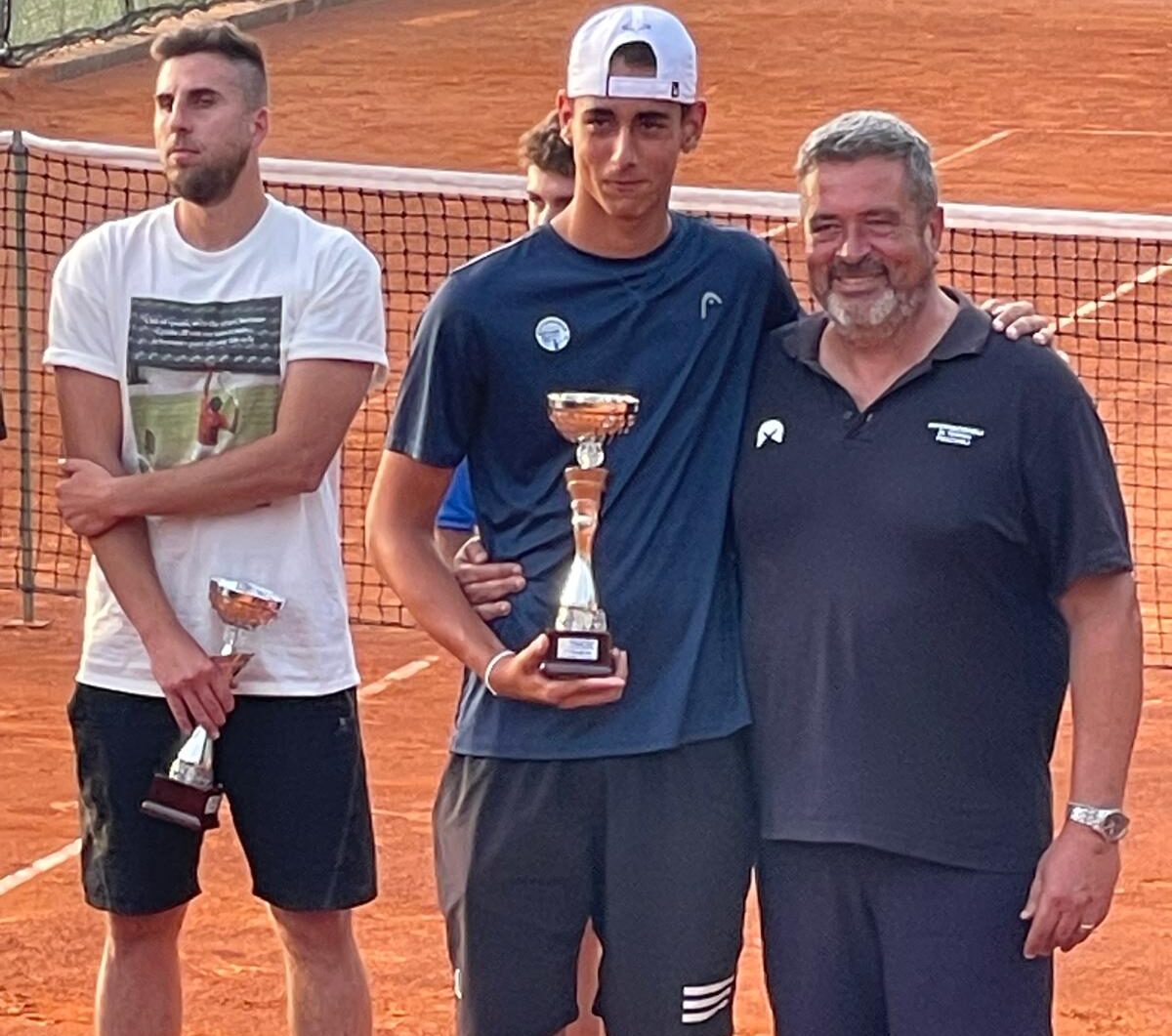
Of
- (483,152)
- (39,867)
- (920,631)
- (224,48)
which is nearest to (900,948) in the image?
(920,631)

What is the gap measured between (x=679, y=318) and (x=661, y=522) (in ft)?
1.14

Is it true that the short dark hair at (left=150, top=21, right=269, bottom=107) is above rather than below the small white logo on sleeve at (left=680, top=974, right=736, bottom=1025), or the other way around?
above

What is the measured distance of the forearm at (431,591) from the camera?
455 centimetres

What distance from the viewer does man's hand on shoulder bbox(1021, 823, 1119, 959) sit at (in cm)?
426

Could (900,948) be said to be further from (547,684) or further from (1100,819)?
(547,684)

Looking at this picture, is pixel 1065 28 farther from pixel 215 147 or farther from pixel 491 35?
pixel 215 147

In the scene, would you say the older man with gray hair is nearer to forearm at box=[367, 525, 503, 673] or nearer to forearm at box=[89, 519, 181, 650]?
forearm at box=[367, 525, 503, 673]

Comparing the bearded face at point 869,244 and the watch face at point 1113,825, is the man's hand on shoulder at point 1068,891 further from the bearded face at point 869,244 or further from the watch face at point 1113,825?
the bearded face at point 869,244

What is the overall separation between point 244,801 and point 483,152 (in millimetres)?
17887

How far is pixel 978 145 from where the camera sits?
23219mm

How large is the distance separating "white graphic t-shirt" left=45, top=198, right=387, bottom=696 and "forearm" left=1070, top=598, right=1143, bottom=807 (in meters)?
1.66

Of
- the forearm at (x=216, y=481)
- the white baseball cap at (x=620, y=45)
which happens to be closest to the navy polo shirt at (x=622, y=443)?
the white baseball cap at (x=620, y=45)

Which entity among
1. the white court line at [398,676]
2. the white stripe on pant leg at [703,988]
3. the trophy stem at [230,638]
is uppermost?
the trophy stem at [230,638]

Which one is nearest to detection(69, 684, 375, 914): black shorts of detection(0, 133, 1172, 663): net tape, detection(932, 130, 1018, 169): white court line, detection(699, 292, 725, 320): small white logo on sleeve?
detection(699, 292, 725, 320): small white logo on sleeve
